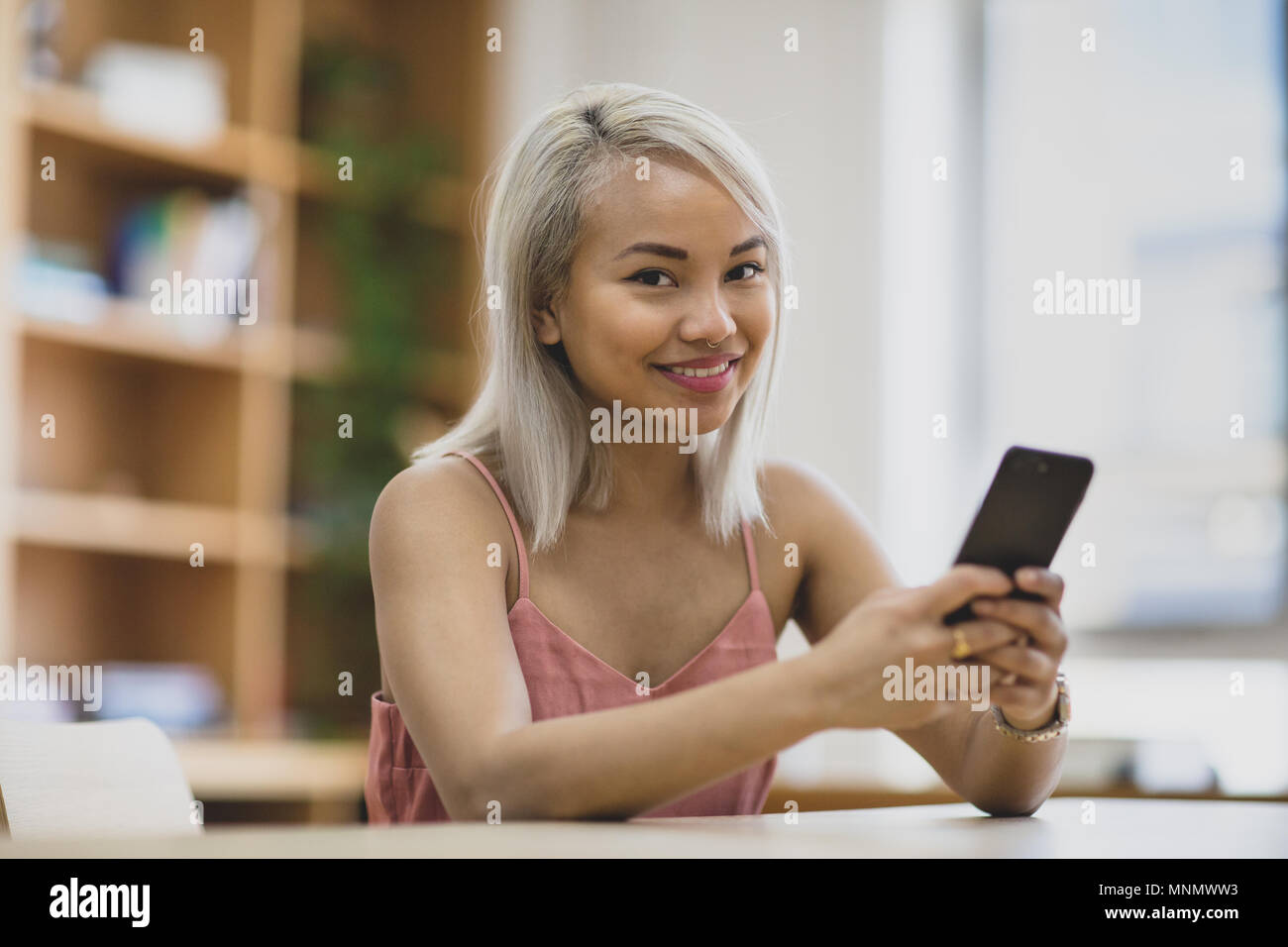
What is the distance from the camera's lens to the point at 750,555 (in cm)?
154

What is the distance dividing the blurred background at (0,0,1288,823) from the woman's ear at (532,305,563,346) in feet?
6.64

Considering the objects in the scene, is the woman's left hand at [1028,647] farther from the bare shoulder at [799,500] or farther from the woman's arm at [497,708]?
the bare shoulder at [799,500]

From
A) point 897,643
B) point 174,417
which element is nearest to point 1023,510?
point 897,643

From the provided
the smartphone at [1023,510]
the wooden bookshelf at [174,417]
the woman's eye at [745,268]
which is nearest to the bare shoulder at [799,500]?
the woman's eye at [745,268]

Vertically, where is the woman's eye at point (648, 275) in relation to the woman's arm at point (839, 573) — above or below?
above

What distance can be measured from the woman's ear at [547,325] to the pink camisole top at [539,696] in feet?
0.53

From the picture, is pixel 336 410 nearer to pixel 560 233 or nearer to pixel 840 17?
pixel 840 17

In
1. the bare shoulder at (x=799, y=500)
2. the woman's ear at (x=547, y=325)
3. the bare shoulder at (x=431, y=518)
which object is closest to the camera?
the bare shoulder at (x=431, y=518)

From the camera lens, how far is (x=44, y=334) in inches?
124

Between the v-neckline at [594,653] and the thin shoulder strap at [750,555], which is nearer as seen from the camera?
the v-neckline at [594,653]

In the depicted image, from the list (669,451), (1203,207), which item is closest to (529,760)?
(669,451)

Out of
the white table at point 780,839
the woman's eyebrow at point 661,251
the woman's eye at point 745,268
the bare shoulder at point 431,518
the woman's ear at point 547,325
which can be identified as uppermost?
the woman's eyebrow at point 661,251

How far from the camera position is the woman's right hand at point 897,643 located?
3.22ft

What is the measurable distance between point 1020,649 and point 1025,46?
10.2 feet
